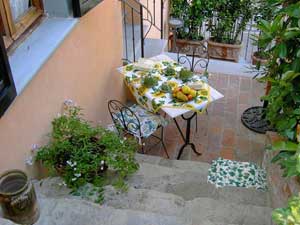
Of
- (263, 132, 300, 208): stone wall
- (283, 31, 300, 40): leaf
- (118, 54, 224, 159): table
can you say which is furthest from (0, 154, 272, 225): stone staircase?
(283, 31, 300, 40): leaf

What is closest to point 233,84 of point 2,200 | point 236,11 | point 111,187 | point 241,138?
point 241,138

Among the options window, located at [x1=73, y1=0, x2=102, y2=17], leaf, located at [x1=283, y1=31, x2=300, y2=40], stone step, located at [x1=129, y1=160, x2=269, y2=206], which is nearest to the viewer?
leaf, located at [x1=283, y1=31, x2=300, y2=40]

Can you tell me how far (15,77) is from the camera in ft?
6.90

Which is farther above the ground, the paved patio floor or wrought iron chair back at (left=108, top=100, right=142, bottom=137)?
wrought iron chair back at (left=108, top=100, right=142, bottom=137)

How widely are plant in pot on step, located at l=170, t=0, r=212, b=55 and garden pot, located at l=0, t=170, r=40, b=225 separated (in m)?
5.21

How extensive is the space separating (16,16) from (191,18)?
4.68m

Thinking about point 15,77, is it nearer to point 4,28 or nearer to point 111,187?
point 4,28

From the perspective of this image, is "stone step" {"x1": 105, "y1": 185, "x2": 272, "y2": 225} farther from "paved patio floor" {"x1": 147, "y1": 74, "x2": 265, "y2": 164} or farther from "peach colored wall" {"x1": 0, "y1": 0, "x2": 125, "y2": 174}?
"paved patio floor" {"x1": 147, "y1": 74, "x2": 265, "y2": 164}

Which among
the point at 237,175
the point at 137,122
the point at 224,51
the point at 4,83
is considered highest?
the point at 4,83

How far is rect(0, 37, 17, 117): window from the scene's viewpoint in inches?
70.2

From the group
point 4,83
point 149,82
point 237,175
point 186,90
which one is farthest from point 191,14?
point 4,83

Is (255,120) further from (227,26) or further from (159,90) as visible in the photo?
(227,26)

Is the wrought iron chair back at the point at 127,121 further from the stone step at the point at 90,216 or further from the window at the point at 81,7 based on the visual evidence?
the stone step at the point at 90,216

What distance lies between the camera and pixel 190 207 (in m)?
2.26
